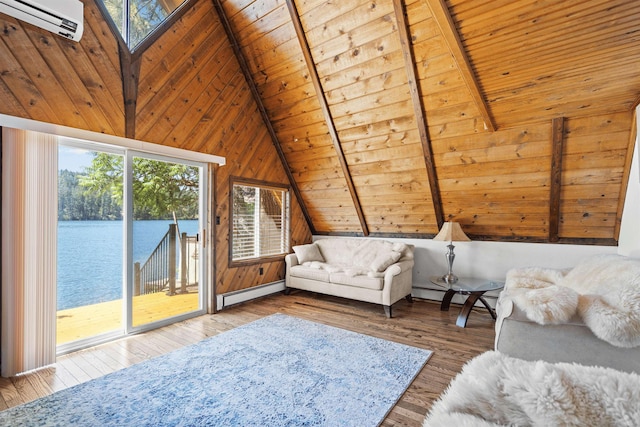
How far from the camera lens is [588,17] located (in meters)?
2.31

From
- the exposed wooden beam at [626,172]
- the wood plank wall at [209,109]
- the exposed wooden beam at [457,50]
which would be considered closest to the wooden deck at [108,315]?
the wood plank wall at [209,109]

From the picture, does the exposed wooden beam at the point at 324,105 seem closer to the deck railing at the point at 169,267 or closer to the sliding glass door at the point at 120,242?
the sliding glass door at the point at 120,242

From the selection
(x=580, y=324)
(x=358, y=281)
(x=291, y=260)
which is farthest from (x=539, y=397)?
(x=291, y=260)

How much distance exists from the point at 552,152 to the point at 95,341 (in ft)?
16.4

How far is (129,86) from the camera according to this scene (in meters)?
3.08

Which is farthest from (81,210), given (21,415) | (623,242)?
(623,242)

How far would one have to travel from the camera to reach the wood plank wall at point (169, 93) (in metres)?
2.48

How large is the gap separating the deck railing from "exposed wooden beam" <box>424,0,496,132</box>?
11.2 ft

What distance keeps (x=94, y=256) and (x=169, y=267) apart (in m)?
0.75

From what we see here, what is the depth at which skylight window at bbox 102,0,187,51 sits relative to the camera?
303 centimetres

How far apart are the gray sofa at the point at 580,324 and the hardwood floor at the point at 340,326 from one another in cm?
67

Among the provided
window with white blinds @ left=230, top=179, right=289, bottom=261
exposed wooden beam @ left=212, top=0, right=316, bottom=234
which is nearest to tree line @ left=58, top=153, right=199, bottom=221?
window with white blinds @ left=230, top=179, right=289, bottom=261

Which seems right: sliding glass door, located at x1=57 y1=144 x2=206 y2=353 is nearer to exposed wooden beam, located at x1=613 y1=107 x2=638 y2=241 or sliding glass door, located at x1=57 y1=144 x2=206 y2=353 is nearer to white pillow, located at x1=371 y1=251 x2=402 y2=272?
white pillow, located at x1=371 y1=251 x2=402 y2=272

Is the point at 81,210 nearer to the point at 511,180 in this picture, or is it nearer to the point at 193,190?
the point at 193,190
